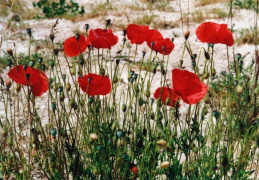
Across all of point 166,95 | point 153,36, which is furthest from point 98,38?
point 166,95

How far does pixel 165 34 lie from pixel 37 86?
4.02 meters

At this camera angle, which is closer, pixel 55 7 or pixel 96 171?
pixel 96 171

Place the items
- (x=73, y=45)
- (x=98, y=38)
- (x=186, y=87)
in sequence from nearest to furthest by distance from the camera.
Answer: (x=186, y=87) < (x=98, y=38) < (x=73, y=45)

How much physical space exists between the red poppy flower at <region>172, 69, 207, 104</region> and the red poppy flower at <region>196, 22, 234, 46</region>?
0.29 m

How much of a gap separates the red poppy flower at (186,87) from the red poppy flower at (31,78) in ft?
2.03

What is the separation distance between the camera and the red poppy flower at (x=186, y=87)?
1437mm

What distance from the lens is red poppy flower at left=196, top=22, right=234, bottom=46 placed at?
1.63m

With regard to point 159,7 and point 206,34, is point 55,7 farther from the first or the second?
point 206,34

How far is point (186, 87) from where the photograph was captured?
4.75ft

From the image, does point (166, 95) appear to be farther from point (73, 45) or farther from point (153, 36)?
point (73, 45)

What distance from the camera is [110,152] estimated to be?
5.45ft

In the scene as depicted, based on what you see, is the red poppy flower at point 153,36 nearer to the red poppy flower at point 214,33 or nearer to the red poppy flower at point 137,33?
the red poppy flower at point 137,33

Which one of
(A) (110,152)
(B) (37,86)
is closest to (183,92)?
(A) (110,152)

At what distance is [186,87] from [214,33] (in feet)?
1.22
